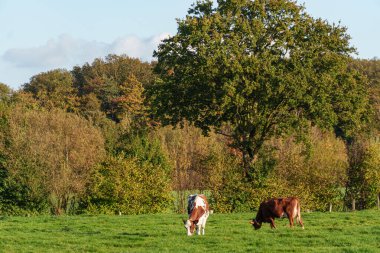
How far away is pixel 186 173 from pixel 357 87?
16.0m

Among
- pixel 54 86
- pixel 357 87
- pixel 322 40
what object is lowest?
pixel 357 87

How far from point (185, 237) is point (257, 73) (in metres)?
21.8

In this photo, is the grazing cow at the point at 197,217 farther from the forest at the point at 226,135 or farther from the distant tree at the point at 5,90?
the distant tree at the point at 5,90

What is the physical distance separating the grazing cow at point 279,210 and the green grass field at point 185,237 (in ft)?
1.61

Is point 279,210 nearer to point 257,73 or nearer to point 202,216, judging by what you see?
point 202,216

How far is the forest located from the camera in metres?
46.1

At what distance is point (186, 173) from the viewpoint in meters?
56.4

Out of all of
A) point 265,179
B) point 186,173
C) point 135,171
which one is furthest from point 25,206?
point 265,179

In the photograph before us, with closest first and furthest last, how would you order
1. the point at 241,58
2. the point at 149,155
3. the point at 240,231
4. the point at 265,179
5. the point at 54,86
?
the point at 240,231
the point at 241,58
the point at 265,179
the point at 149,155
the point at 54,86

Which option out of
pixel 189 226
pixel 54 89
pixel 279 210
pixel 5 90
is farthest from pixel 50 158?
pixel 5 90

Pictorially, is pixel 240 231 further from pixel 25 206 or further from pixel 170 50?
pixel 25 206

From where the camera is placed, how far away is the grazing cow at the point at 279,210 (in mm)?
27766

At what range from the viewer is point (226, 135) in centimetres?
4956

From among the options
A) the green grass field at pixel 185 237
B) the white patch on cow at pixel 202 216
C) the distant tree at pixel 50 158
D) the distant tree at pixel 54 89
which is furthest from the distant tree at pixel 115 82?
the white patch on cow at pixel 202 216
